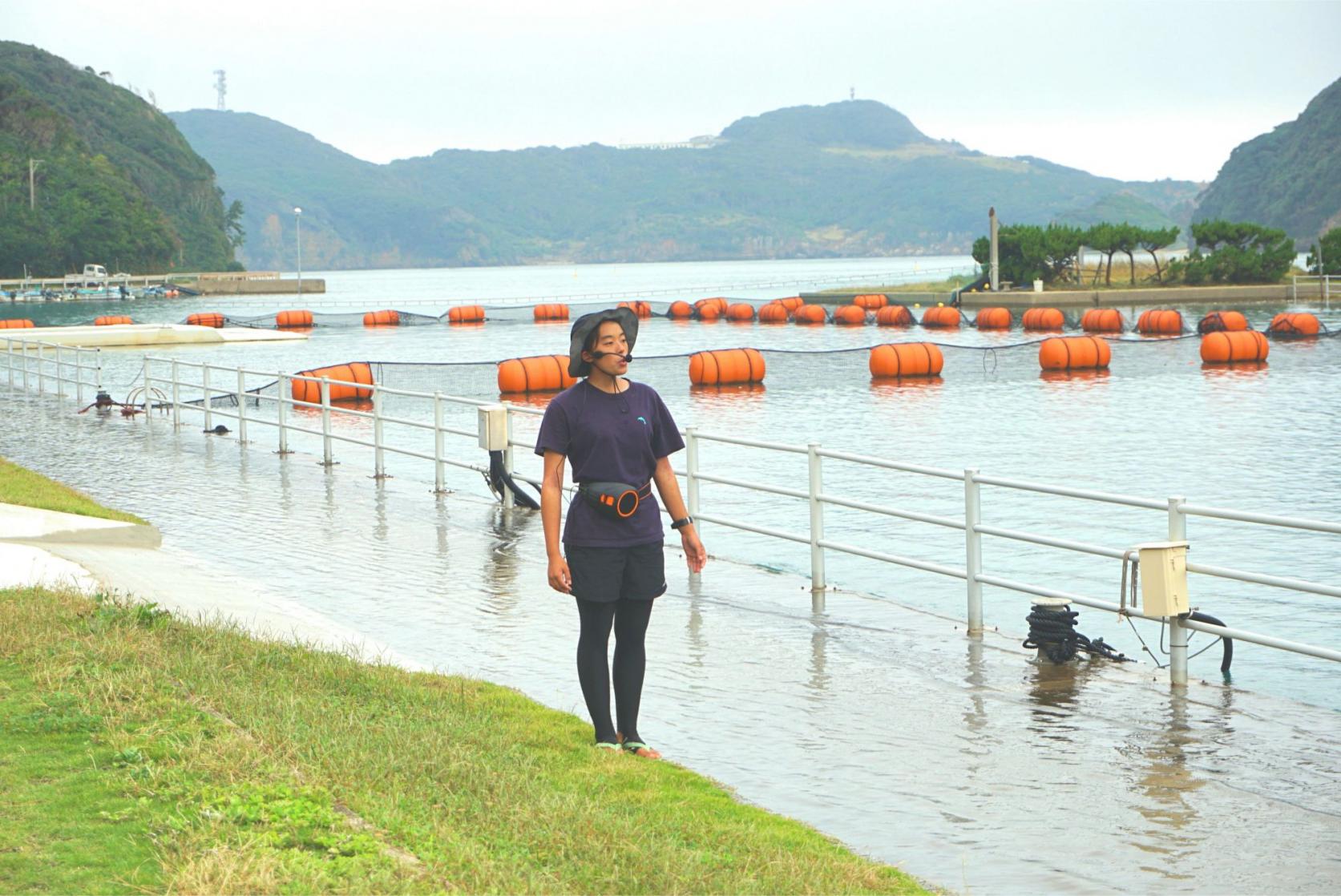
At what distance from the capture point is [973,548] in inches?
424

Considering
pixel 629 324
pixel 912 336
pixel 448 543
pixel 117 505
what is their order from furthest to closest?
pixel 912 336 → pixel 117 505 → pixel 448 543 → pixel 629 324

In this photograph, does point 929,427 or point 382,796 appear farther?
point 929,427

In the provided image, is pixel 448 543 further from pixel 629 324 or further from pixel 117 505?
pixel 629 324

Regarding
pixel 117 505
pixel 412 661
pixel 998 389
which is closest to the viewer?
pixel 412 661

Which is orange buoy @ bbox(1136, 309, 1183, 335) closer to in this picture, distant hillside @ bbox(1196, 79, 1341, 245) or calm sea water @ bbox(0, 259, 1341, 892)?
calm sea water @ bbox(0, 259, 1341, 892)

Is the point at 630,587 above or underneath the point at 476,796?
above

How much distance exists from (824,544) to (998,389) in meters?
26.9

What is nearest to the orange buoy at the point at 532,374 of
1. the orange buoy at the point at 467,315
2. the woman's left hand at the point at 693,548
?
the woman's left hand at the point at 693,548

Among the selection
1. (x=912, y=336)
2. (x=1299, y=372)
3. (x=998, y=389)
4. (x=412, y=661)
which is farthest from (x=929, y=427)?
(x=912, y=336)

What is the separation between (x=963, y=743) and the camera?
8250 mm

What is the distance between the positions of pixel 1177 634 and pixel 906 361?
32610mm

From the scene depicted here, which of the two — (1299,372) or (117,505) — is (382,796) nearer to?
(117,505)

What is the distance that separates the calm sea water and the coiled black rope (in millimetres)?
169

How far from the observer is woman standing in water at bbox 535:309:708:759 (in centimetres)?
726
